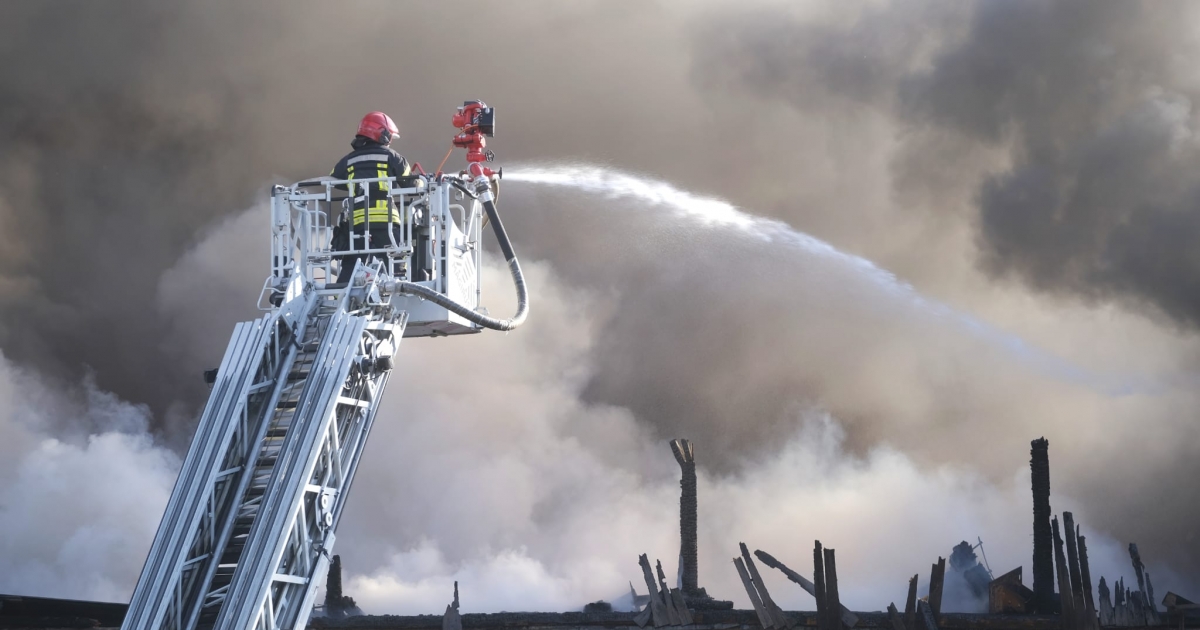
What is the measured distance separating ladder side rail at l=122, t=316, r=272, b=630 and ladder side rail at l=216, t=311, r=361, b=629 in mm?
584

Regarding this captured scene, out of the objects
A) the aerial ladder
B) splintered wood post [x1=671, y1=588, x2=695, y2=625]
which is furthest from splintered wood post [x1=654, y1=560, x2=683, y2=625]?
the aerial ladder

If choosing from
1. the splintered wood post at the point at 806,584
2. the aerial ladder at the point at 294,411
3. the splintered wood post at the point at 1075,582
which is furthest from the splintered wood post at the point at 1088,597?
the aerial ladder at the point at 294,411

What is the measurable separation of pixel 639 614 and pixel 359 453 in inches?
433

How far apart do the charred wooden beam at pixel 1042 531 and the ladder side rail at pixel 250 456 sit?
21.9m

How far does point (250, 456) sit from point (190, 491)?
28.9 inches

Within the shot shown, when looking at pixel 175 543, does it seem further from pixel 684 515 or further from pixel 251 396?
pixel 684 515

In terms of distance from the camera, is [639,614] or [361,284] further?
[639,614]

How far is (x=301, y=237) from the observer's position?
15680 millimetres

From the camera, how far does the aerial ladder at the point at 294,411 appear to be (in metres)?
13.0

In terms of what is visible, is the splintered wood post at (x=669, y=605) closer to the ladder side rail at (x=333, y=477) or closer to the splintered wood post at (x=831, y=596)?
the splintered wood post at (x=831, y=596)

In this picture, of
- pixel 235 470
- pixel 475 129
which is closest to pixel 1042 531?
pixel 475 129

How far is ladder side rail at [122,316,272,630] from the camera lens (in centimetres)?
1273

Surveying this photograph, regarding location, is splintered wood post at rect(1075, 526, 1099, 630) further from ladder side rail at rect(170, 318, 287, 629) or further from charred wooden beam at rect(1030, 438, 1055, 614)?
ladder side rail at rect(170, 318, 287, 629)

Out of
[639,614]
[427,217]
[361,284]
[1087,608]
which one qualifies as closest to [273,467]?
[361,284]
